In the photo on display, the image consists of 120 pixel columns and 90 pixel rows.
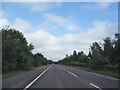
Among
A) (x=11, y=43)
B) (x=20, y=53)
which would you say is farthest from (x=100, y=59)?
(x=11, y=43)

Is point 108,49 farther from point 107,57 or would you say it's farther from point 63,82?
point 63,82

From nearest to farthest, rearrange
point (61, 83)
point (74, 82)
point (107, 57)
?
1. point (61, 83)
2. point (74, 82)
3. point (107, 57)

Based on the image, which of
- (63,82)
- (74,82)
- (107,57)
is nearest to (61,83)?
(63,82)

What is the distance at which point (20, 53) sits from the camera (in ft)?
184

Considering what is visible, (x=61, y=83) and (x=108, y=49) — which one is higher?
(x=108, y=49)

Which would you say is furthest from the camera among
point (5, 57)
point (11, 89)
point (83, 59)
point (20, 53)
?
point (83, 59)

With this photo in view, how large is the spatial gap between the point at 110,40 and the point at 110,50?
3.36 m

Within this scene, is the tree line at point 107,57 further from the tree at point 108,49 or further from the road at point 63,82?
the road at point 63,82

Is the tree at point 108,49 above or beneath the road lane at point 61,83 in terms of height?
above

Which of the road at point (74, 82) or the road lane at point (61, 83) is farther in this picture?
the road at point (74, 82)

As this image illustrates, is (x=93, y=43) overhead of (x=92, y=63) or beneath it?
overhead

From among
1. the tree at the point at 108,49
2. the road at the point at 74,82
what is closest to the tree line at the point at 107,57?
the tree at the point at 108,49

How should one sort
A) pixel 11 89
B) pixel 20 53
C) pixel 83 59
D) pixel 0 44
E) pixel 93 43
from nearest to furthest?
1. pixel 11 89
2. pixel 0 44
3. pixel 20 53
4. pixel 93 43
5. pixel 83 59

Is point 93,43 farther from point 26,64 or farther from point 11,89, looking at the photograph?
point 11,89
